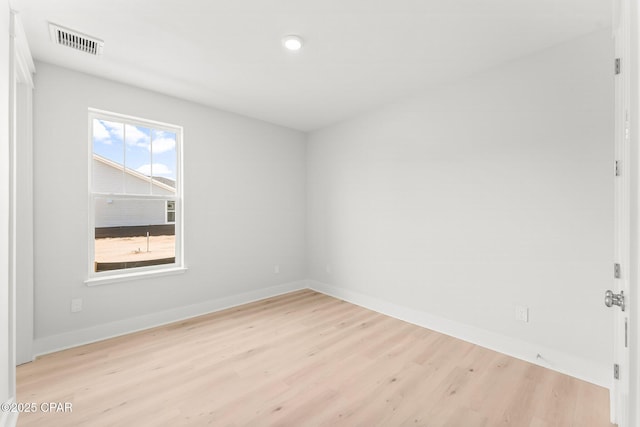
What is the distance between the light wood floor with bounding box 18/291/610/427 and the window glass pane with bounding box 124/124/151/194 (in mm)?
1648

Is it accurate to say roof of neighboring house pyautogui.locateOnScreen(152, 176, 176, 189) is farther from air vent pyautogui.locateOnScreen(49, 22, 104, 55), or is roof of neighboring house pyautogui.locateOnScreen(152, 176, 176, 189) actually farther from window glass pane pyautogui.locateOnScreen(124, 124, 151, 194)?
air vent pyautogui.locateOnScreen(49, 22, 104, 55)

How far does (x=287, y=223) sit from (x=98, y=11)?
3.26 meters

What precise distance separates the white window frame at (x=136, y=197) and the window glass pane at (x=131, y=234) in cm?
5

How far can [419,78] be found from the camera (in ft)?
9.76

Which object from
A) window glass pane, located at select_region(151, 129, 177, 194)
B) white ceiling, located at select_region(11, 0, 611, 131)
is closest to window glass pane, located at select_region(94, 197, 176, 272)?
window glass pane, located at select_region(151, 129, 177, 194)

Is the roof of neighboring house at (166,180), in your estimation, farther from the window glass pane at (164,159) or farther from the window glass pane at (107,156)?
the window glass pane at (107,156)

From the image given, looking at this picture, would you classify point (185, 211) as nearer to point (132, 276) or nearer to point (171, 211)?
point (171, 211)

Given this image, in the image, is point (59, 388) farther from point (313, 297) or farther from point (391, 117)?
point (391, 117)

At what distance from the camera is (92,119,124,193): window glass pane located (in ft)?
9.82

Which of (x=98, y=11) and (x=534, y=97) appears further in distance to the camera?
(x=534, y=97)

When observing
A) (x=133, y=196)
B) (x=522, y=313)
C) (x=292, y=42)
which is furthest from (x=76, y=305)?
(x=522, y=313)

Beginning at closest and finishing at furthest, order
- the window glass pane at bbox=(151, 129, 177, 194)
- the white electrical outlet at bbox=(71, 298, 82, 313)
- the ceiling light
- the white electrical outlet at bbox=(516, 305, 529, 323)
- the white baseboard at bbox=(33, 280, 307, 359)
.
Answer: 1. the ceiling light
2. the white electrical outlet at bbox=(516, 305, 529, 323)
3. the white baseboard at bbox=(33, 280, 307, 359)
4. the white electrical outlet at bbox=(71, 298, 82, 313)
5. the window glass pane at bbox=(151, 129, 177, 194)

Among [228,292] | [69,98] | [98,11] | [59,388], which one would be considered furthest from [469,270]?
[69,98]

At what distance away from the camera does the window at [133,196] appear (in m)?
3.00
